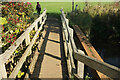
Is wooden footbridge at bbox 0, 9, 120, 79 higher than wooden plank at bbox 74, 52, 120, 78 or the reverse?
the reverse

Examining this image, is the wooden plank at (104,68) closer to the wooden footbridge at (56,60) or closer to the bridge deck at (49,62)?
the wooden footbridge at (56,60)

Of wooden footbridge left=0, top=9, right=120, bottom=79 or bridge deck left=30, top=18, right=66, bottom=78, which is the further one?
bridge deck left=30, top=18, right=66, bottom=78

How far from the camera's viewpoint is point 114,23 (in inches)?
408

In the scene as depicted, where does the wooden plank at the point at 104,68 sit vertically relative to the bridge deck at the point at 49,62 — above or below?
above

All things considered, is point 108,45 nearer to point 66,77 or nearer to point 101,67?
point 66,77

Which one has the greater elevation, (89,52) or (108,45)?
(89,52)

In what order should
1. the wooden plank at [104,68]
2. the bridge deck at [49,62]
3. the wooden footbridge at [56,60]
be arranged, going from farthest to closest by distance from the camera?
the bridge deck at [49,62], the wooden footbridge at [56,60], the wooden plank at [104,68]

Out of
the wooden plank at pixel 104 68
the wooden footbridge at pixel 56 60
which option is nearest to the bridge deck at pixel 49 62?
the wooden footbridge at pixel 56 60

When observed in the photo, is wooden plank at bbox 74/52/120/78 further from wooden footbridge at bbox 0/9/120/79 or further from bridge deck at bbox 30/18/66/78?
bridge deck at bbox 30/18/66/78

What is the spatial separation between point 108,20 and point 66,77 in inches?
282

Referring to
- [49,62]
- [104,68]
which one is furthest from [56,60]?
[104,68]

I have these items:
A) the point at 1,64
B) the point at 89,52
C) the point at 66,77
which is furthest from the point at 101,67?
the point at 89,52

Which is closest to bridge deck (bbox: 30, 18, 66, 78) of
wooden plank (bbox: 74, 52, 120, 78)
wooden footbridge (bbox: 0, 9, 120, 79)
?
wooden footbridge (bbox: 0, 9, 120, 79)

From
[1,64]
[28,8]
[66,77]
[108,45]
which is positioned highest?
[28,8]
